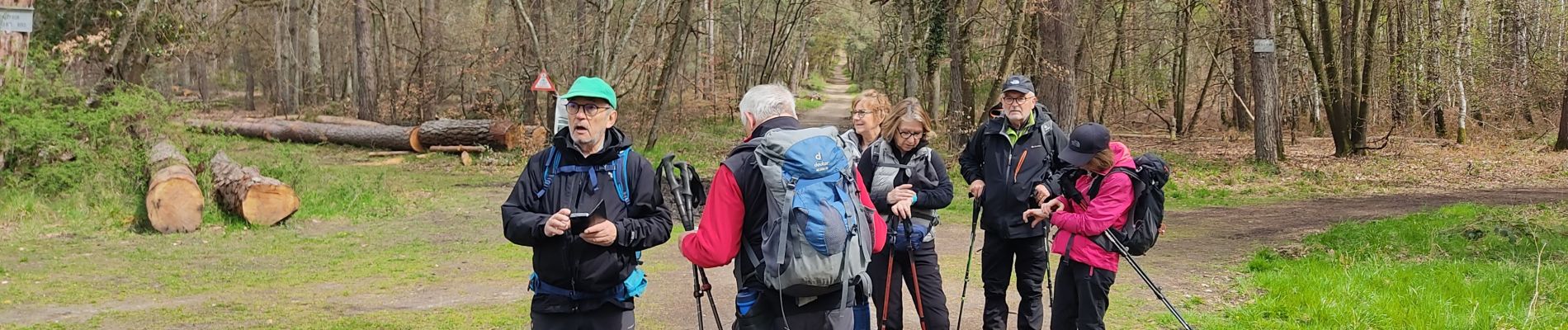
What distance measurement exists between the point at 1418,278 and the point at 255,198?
32.8ft

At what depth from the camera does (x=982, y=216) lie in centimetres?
531

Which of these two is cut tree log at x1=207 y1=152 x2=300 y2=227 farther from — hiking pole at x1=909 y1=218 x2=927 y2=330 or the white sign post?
hiking pole at x1=909 y1=218 x2=927 y2=330

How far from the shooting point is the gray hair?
11.6 feet

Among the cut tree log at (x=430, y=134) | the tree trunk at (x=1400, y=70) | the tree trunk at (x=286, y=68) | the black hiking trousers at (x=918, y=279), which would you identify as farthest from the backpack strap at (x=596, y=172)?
the tree trunk at (x=286, y=68)

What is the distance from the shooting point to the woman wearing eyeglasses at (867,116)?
5.11 metres

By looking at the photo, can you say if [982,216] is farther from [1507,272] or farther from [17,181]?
[17,181]

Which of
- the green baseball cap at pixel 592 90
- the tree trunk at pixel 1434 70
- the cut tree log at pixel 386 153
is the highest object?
the tree trunk at pixel 1434 70

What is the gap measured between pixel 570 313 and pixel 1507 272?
6406 mm

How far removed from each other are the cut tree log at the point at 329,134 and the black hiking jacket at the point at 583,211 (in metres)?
18.9

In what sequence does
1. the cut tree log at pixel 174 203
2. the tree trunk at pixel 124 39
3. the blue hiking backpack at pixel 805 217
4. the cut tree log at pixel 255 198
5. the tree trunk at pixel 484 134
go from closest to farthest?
the blue hiking backpack at pixel 805 217 < the cut tree log at pixel 174 203 < the cut tree log at pixel 255 198 < the tree trunk at pixel 124 39 < the tree trunk at pixel 484 134

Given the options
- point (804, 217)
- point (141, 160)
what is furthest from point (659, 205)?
point (141, 160)

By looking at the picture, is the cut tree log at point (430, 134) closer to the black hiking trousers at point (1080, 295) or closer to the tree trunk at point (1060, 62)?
the tree trunk at point (1060, 62)

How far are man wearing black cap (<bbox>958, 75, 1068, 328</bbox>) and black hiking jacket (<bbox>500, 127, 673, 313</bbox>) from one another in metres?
2.06

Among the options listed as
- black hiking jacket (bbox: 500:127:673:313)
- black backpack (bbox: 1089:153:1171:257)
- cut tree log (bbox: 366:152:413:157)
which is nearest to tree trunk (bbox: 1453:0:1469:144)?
black backpack (bbox: 1089:153:1171:257)
